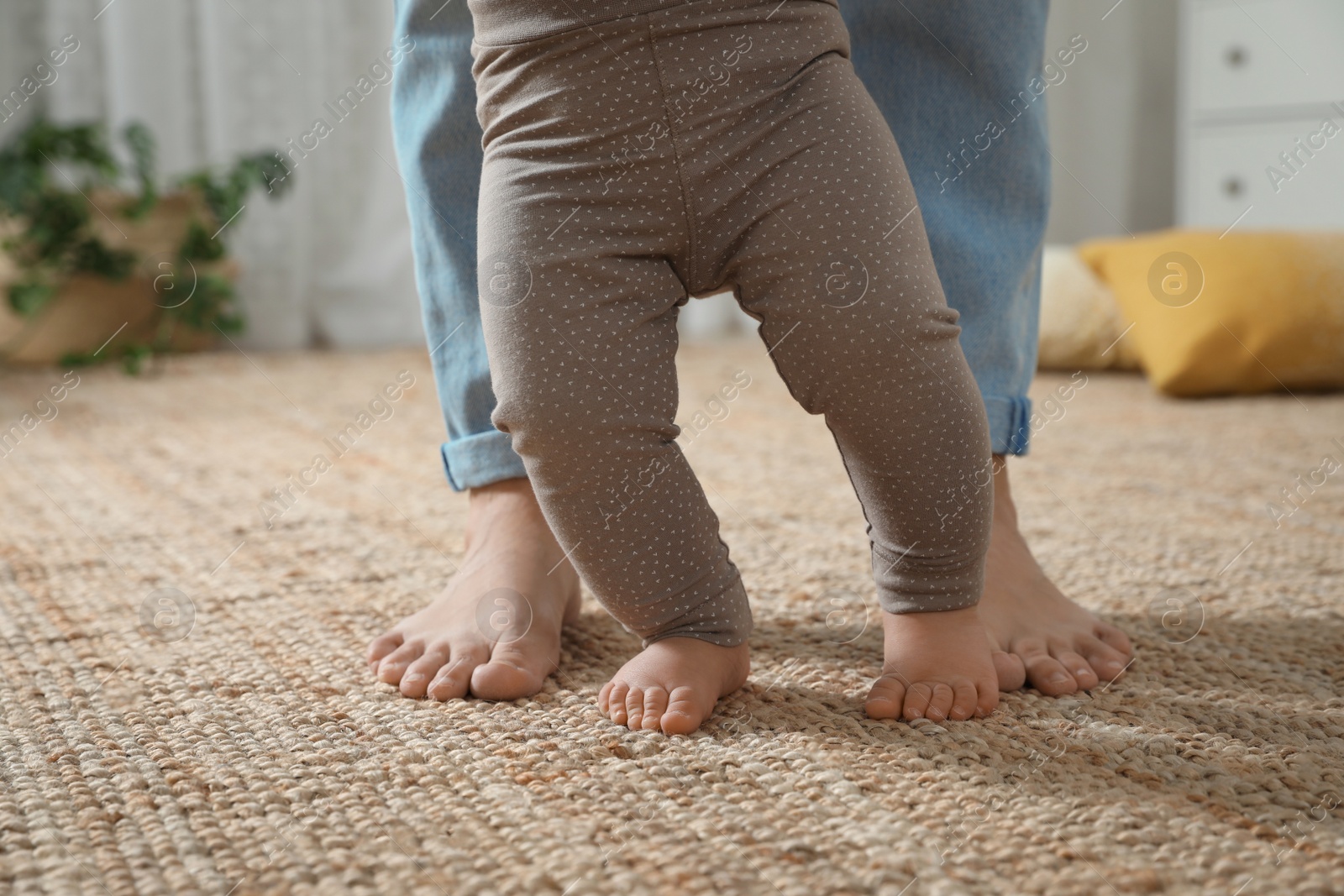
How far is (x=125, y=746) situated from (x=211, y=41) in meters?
2.09

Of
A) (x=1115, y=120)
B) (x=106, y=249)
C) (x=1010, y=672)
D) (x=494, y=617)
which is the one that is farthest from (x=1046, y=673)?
(x=1115, y=120)

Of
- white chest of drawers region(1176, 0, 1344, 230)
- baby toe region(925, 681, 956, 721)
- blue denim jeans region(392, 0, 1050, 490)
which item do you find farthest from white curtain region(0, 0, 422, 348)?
baby toe region(925, 681, 956, 721)

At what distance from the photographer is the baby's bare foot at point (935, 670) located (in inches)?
22.4

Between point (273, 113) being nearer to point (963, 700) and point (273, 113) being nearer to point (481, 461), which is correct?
point (481, 461)

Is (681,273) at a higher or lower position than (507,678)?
higher

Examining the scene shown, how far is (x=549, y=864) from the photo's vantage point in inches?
17.0

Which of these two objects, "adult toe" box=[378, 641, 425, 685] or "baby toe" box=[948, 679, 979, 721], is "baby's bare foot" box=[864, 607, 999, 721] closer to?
"baby toe" box=[948, 679, 979, 721]

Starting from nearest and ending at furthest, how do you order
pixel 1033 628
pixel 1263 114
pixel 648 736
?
pixel 648 736 → pixel 1033 628 → pixel 1263 114

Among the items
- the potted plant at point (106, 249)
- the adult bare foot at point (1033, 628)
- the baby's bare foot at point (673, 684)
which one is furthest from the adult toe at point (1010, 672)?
the potted plant at point (106, 249)

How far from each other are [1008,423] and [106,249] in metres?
1.83

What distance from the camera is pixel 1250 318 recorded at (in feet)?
5.16

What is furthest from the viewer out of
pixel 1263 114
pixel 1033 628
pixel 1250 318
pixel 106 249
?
pixel 1263 114

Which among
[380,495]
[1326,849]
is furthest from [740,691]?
[380,495]

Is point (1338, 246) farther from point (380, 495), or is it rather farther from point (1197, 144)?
point (380, 495)
